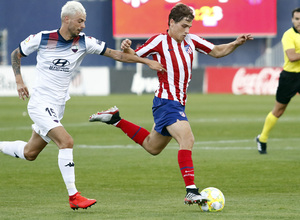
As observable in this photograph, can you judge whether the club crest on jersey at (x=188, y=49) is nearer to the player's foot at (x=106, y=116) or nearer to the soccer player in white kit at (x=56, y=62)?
the soccer player in white kit at (x=56, y=62)

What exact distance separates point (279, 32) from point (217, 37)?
4317mm

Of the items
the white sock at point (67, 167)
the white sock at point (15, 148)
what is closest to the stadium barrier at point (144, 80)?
the white sock at point (15, 148)

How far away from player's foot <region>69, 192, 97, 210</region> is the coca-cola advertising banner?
25.4 m

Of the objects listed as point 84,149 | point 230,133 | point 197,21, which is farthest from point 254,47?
point 84,149

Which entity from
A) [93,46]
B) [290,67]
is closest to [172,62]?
[93,46]

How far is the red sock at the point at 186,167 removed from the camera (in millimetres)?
7473

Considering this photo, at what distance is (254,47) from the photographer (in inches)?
→ 1694

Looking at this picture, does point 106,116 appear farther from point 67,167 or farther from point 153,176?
point 67,167

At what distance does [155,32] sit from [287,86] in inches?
1108

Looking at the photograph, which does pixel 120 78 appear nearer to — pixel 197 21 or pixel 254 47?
pixel 197 21

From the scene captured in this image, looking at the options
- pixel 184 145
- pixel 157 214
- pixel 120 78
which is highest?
pixel 184 145

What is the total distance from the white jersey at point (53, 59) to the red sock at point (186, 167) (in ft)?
4.79

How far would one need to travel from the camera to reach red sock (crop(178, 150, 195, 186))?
7.47 m

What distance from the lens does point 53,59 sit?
7.78m
